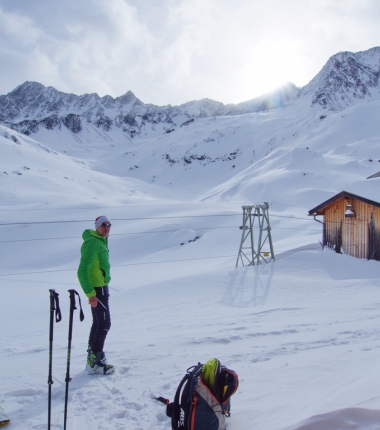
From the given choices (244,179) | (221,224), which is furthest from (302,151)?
(221,224)

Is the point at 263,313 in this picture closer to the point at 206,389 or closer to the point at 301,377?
the point at 301,377

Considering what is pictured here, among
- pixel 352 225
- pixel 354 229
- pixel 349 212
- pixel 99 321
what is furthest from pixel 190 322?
pixel 352 225

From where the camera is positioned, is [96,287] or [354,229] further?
[354,229]

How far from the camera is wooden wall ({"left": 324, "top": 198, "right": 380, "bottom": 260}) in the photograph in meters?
15.7

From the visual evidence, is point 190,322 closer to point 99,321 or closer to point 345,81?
point 99,321

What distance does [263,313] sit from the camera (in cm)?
828

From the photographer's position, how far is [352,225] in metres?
17.0

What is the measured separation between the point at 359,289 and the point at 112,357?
791cm

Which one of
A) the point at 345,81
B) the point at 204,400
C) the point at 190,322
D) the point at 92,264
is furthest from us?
the point at 345,81

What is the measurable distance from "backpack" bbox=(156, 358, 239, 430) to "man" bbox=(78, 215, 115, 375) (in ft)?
5.75

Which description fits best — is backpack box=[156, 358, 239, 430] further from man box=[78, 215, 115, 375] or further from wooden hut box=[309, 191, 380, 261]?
wooden hut box=[309, 191, 380, 261]

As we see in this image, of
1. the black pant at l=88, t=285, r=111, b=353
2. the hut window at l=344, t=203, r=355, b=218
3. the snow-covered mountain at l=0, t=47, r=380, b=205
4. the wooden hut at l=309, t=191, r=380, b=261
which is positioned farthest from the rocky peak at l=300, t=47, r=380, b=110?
the black pant at l=88, t=285, r=111, b=353

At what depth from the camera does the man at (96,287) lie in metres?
4.85

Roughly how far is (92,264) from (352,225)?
1498 cm
